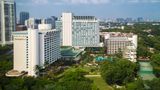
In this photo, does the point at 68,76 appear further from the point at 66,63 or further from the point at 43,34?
the point at 66,63

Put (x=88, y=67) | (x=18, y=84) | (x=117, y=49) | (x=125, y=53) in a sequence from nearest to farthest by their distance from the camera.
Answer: (x=18, y=84)
(x=88, y=67)
(x=125, y=53)
(x=117, y=49)

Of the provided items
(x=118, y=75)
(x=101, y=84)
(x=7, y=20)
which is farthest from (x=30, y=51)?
(x=7, y=20)

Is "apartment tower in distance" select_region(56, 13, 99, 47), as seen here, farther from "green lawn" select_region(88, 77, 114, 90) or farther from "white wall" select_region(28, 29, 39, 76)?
"green lawn" select_region(88, 77, 114, 90)

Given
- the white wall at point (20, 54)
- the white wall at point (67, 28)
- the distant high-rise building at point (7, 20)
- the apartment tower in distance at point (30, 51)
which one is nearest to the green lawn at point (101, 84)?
the apartment tower in distance at point (30, 51)

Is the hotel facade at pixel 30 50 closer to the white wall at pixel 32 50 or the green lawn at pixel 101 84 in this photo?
the white wall at pixel 32 50

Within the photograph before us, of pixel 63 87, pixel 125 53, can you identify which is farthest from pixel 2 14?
pixel 63 87
